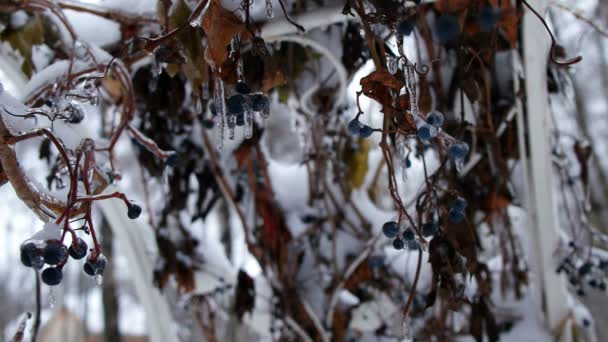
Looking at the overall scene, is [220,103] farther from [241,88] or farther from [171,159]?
[171,159]

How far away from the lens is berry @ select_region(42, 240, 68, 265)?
523mm

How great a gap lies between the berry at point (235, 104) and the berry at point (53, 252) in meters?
0.23

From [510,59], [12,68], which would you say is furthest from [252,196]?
[510,59]

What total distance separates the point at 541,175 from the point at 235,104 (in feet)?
3.27

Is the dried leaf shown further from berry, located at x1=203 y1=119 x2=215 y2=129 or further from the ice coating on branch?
the ice coating on branch

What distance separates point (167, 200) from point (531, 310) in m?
1.08

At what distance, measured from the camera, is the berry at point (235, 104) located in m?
0.64

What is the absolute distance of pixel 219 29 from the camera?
635 mm

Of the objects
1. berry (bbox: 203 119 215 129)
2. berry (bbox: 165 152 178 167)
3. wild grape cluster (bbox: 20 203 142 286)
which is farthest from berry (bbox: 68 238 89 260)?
berry (bbox: 203 119 215 129)

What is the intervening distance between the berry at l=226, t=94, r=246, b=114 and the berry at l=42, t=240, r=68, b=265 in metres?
0.23

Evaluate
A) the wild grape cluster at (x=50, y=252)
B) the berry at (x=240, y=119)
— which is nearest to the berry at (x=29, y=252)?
the wild grape cluster at (x=50, y=252)

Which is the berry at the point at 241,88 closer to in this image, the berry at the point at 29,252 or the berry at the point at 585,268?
the berry at the point at 29,252

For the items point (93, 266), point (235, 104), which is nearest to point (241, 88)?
point (235, 104)

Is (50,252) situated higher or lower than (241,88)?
lower
